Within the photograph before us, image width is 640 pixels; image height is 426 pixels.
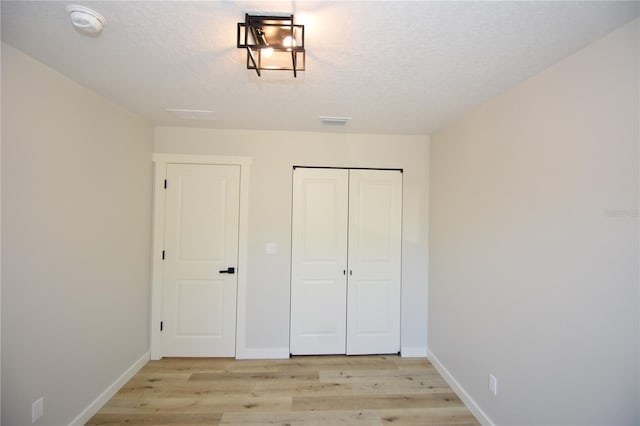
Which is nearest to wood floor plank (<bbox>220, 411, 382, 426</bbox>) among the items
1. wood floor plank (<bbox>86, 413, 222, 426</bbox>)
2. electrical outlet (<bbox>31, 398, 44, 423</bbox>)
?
wood floor plank (<bbox>86, 413, 222, 426</bbox>)

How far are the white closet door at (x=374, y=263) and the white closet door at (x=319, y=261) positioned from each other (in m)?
0.11

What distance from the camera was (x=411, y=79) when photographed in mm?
1725

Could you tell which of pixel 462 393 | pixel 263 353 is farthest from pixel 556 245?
pixel 263 353

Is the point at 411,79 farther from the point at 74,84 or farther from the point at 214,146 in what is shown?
the point at 74,84

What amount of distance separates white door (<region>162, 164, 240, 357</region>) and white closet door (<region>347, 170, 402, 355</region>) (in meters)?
1.35

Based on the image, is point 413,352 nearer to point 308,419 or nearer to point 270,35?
point 308,419

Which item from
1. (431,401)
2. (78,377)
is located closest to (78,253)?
(78,377)

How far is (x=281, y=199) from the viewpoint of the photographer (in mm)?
2955

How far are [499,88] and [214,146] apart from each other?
2.66 meters

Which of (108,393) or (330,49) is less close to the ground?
(330,49)

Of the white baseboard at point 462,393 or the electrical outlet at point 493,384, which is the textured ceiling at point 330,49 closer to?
the electrical outlet at point 493,384

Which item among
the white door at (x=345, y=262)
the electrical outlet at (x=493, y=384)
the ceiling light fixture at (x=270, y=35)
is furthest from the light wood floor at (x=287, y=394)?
the ceiling light fixture at (x=270, y=35)

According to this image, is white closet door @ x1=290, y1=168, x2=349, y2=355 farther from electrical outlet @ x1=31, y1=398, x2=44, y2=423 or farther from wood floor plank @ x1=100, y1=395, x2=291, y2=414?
electrical outlet @ x1=31, y1=398, x2=44, y2=423

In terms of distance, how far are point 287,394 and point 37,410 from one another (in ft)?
5.53
